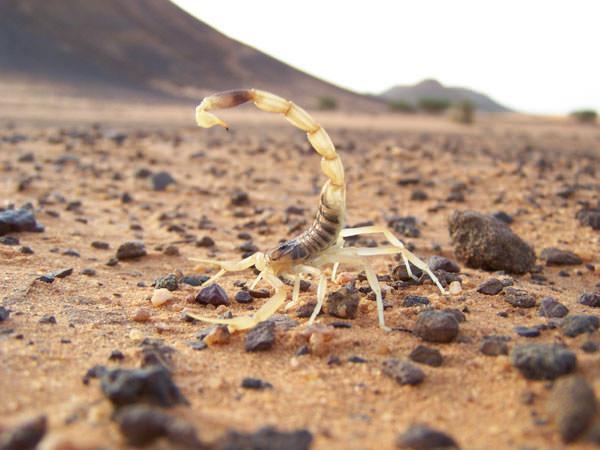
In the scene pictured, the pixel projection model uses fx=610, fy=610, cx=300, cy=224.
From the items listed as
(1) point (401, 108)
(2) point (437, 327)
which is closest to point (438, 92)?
(1) point (401, 108)

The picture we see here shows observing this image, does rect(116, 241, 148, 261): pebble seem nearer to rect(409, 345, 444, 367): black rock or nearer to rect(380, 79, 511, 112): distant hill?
rect(409, 345, 444, 367): black rock

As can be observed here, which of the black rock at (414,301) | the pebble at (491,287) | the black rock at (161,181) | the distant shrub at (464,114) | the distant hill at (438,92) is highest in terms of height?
the distant hill at (438,92)

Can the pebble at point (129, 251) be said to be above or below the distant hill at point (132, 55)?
below

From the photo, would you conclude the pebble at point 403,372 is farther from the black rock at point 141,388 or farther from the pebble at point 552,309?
the pebble at point 552,309

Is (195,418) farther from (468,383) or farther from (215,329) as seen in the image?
(468,383)

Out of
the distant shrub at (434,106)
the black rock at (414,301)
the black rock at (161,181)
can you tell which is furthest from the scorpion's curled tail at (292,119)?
the distant shrub at (434,106)
